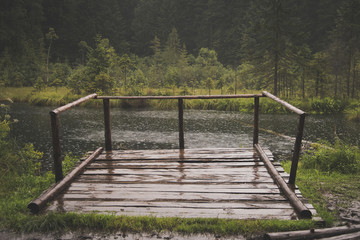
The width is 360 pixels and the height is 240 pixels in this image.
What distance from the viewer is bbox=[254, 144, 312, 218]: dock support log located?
2.88 m

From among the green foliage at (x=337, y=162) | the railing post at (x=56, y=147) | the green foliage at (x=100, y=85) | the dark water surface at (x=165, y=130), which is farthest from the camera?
the green foliage at (x=100, y=85)

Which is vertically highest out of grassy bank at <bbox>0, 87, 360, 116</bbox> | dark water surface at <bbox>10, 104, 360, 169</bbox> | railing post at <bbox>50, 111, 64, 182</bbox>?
railing post at <bbox>50, 111, 64, 182</bbox>

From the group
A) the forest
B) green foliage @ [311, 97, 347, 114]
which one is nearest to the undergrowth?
green foliage @ [311, 97, 347, 114]

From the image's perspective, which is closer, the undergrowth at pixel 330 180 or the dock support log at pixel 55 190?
the dock support log at pixel 55 190

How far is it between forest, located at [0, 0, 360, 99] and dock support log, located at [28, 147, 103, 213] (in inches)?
496

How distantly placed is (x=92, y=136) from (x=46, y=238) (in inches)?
362

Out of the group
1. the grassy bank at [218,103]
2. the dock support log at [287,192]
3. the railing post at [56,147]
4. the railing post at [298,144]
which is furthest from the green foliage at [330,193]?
the grassy bank at [218,103]

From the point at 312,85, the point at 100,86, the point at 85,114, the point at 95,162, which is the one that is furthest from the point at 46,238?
the point at 312,85

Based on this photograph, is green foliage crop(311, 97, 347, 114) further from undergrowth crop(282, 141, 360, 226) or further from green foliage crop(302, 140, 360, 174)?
green foliage crop(302, 140, 360, 174)

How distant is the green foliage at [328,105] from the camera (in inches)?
713

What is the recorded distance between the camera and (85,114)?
16719 mm

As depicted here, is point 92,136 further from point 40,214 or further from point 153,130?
point 40,214

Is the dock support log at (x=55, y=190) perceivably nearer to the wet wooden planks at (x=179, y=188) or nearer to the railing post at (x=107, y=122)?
the wet wooden planks at (x=179, y=188)

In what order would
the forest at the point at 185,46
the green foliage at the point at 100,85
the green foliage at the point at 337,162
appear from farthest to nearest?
the forest at the point at 185,46
the green foliage at the point at 100,85
the green foliage at the point at 337,162
